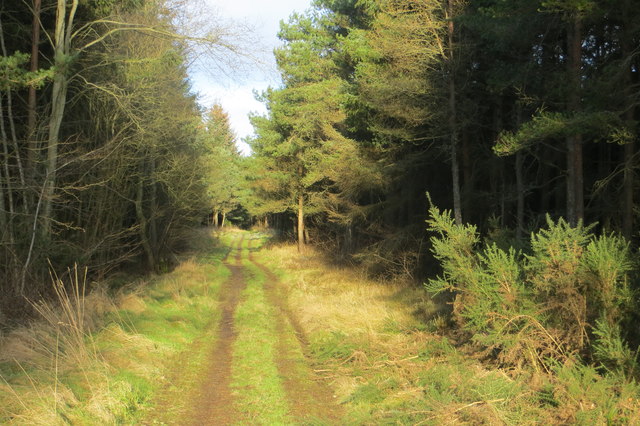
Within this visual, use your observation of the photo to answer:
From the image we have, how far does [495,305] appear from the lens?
627 cm

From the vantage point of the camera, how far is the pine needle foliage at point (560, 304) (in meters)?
5.16

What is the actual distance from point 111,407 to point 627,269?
6.29 metres

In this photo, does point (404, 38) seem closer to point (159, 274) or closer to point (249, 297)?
point (249, 297)

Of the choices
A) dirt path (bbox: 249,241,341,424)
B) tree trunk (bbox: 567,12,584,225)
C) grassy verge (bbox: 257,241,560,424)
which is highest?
tree trunk (bbox: 567,12,584,225)

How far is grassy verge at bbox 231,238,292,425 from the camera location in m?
5.79

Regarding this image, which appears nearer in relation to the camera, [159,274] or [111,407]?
[111,407]

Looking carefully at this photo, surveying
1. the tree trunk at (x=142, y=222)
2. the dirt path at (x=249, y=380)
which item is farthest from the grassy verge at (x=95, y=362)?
the tree trunk at (x=142, y=222)

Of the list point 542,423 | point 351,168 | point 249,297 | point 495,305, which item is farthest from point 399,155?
point 542,423

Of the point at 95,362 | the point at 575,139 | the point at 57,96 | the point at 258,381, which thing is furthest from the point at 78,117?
the point at 575,139

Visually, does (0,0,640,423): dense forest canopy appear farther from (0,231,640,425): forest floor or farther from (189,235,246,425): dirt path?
(189,235,246,425): dirt path

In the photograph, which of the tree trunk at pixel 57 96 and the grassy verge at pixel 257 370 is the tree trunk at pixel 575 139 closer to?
the grassy verge at pixel 257 370

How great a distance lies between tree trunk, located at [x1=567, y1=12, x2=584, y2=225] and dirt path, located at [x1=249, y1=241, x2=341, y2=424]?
222 inches

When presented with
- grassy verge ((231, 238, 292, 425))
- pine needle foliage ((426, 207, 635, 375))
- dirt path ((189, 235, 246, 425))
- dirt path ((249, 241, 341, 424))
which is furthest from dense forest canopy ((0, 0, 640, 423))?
dirt path ((189, 235, 246, 425))

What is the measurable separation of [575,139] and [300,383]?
6.98m
